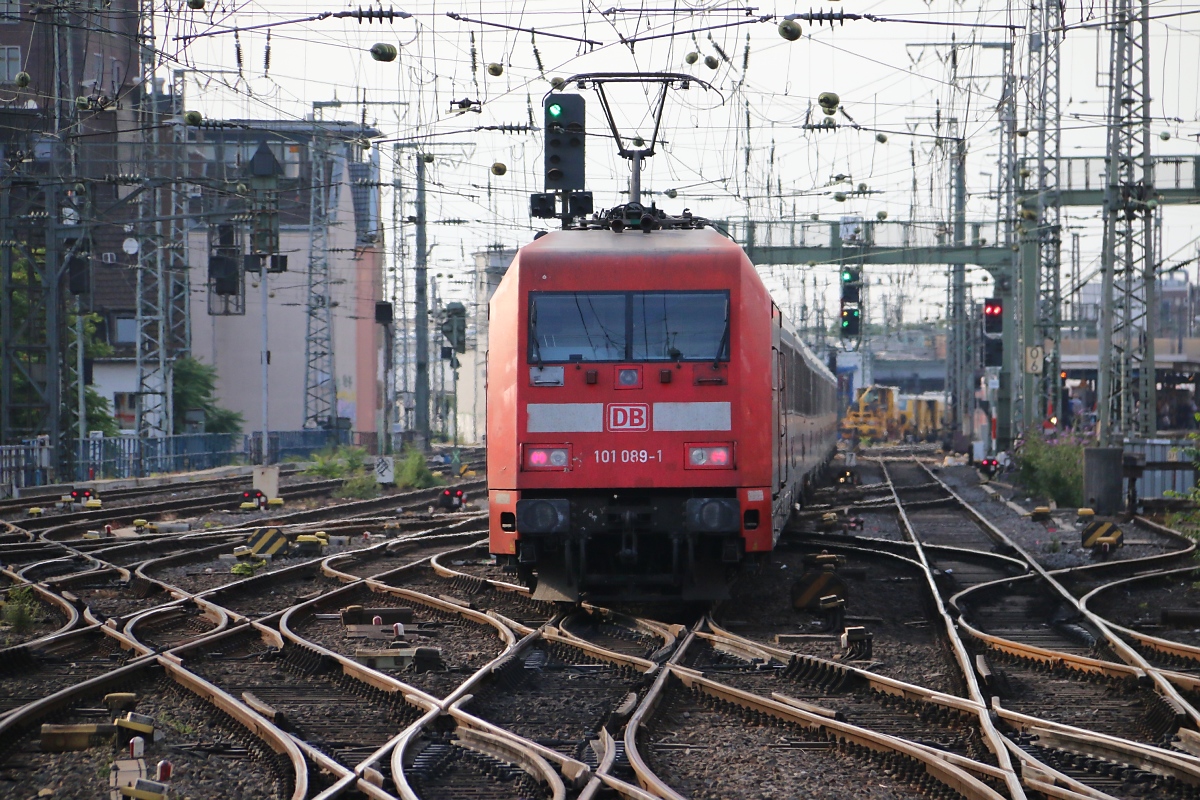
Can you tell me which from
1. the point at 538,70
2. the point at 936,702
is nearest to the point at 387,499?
the point at 538,70

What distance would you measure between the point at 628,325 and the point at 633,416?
2.42 feet

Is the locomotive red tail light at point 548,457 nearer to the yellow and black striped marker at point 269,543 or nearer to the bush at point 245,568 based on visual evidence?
the bush at point 245,568

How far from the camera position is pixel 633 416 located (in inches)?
435

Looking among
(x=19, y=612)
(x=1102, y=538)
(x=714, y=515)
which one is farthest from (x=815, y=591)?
(x=1102, y=538)

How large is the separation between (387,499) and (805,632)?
17.2m

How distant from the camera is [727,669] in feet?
30.0

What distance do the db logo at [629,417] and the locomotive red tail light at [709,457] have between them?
1.30ft

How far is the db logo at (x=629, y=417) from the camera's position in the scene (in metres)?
11.0

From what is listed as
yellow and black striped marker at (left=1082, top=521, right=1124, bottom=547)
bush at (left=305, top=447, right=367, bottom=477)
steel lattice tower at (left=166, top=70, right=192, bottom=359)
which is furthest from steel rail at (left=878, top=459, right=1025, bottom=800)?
steel lattice tower at (left=166, top=70, right=192, bottom=359)

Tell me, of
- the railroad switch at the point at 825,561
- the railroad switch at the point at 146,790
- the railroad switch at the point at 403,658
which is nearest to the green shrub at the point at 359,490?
the railroad switch at the point at 825,561

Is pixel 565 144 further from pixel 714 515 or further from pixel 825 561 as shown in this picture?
pixel 714 515

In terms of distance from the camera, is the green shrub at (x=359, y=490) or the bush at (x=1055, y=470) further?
the green shrub at (x=359, y=490)

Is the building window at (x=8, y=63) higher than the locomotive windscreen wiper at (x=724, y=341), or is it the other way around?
the building window at (x=8, y=63)

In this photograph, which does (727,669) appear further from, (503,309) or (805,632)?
(503,309)
